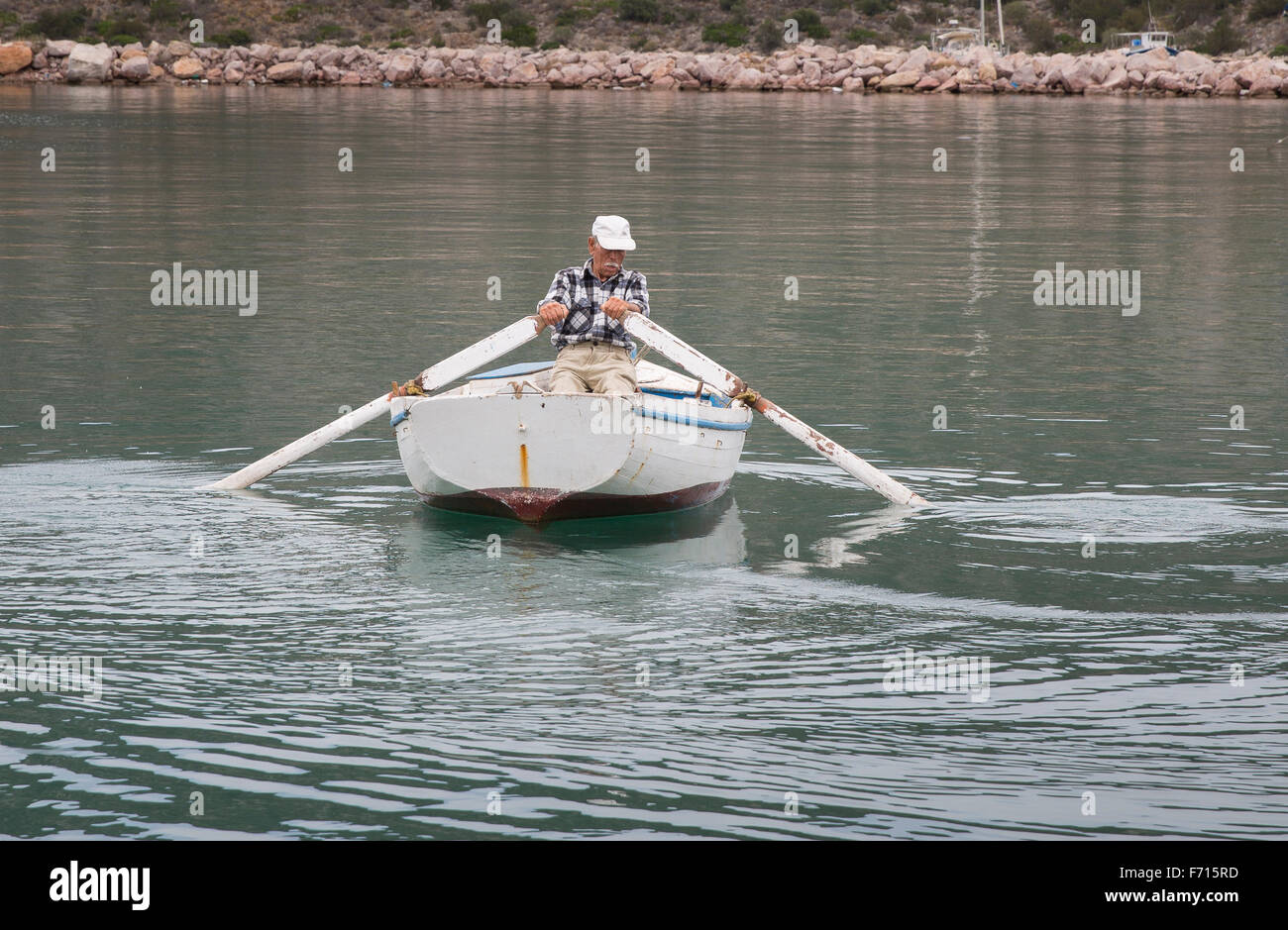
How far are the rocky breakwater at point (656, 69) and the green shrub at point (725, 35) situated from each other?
10221 millimetres

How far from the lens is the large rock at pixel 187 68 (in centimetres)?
7406

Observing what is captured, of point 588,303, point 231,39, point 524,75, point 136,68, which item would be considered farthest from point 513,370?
point 231,39

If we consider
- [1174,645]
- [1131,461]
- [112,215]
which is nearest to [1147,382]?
[1131,461]

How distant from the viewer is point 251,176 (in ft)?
110

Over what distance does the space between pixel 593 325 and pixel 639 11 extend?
83484 millimetres

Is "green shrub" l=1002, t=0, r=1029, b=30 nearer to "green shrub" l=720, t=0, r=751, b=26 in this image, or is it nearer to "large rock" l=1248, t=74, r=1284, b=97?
"green shrub" l=720, t=0, r=751, b=26

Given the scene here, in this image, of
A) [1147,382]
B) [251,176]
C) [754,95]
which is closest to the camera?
[1147,382]

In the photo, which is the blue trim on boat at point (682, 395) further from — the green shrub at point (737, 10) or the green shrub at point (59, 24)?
the green shrub at point (737, 10)

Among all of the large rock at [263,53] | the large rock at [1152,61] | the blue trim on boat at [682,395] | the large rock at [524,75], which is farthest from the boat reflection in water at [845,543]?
the large rock at [263,53]

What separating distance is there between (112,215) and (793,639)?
69.2ft

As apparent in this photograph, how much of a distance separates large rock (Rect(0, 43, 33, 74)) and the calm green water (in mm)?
52914

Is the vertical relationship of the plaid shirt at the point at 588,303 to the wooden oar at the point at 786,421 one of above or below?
above
